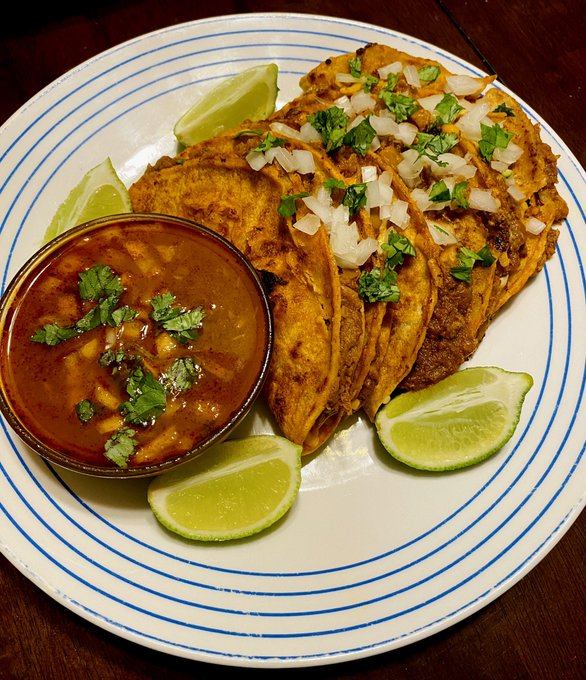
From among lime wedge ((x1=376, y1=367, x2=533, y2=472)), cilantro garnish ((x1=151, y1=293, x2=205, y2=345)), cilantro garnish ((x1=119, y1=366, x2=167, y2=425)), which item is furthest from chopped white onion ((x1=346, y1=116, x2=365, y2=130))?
cilantro garnish ((x1=119, y1=366, x2=167, y2=425))

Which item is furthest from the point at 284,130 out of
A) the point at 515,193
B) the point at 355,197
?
the point at 515,193

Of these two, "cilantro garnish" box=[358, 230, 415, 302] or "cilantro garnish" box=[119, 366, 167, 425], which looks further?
"cilantro garnish" box=[358, 230, 415, 302]

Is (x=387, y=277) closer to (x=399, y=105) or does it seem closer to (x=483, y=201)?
(x=483, y=201)

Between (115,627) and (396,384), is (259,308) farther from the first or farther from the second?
(115,627)

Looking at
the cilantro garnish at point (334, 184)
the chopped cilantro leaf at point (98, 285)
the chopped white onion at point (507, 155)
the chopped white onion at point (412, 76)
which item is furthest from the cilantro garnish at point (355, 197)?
the chopped cilantro leaf at point (98, 285)

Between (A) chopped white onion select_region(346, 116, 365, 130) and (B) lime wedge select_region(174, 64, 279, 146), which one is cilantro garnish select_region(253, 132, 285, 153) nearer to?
(A) chopped white onion select_region(346, 116, 365, 130)

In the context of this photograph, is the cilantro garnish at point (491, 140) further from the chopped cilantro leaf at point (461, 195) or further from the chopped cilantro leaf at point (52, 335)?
the chopped cilantro leaf at point (52, 335)
